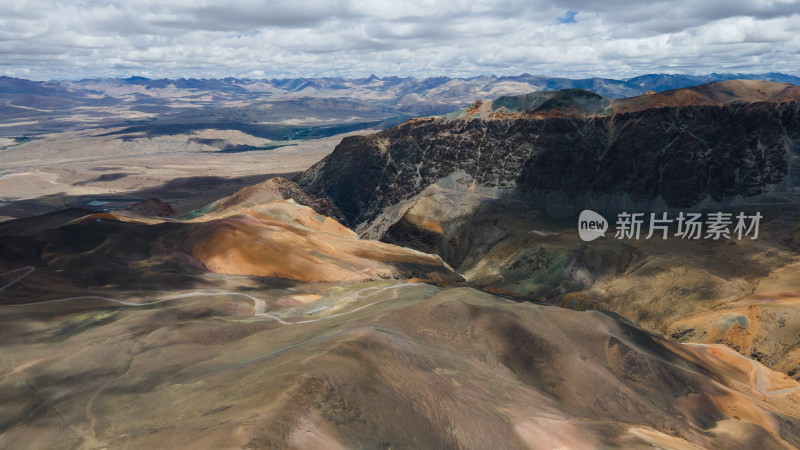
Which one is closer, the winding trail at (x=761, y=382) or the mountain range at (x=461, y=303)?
the mountain range at (x=461, y=303)

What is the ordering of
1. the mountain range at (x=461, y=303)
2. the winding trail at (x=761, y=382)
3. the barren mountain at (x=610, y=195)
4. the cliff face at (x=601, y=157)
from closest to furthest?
the mountain range at (x=461, y=303)
the winding trail at (x=761, y=382)
the barren mountain at (x=610, y=195)
the cliff face at (x=601, y=157)

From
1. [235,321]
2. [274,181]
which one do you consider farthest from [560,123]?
[235,321]

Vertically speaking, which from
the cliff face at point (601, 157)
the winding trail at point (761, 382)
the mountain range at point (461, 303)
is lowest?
the winding trail at point (761, 382)

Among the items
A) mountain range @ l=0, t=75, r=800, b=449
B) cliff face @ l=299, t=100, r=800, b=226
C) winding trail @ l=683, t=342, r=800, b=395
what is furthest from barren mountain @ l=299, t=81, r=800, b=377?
winding trail @ l=683, t=342, r=800, b=395

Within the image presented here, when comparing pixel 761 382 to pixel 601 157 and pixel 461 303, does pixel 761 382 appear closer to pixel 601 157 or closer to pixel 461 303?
pixel 461 303

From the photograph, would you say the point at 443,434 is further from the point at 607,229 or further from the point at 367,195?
the point at 367,195

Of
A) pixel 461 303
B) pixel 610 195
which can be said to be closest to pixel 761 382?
pixel 461 303

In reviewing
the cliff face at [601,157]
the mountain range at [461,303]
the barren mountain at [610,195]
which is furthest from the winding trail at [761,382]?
the cliff face at [601,157]

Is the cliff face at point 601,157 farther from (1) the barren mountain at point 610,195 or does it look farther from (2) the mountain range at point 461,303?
(2) the mountain range at point 461,303
